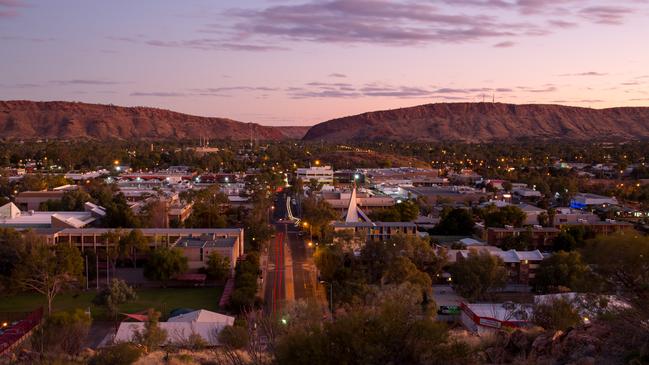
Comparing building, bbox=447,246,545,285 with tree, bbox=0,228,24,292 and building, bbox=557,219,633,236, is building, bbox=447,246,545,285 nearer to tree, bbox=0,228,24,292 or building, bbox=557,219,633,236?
building, bbox=557,219,633,236

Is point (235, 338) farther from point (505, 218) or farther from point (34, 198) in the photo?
point (34, 198)

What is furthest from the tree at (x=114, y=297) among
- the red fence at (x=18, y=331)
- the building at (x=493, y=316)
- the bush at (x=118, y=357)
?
the building at (x=493, y=316)

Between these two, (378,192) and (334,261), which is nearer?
(334,261)

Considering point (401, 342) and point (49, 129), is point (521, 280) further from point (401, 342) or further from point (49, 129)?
point (49, 129)

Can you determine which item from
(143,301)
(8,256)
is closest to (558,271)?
(143,301)

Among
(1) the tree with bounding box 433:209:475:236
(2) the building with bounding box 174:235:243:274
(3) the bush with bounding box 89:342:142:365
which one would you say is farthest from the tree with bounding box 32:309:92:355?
(1) the tree with bounding box 433:209:475:236

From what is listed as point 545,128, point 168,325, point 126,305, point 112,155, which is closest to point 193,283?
point 126,305
